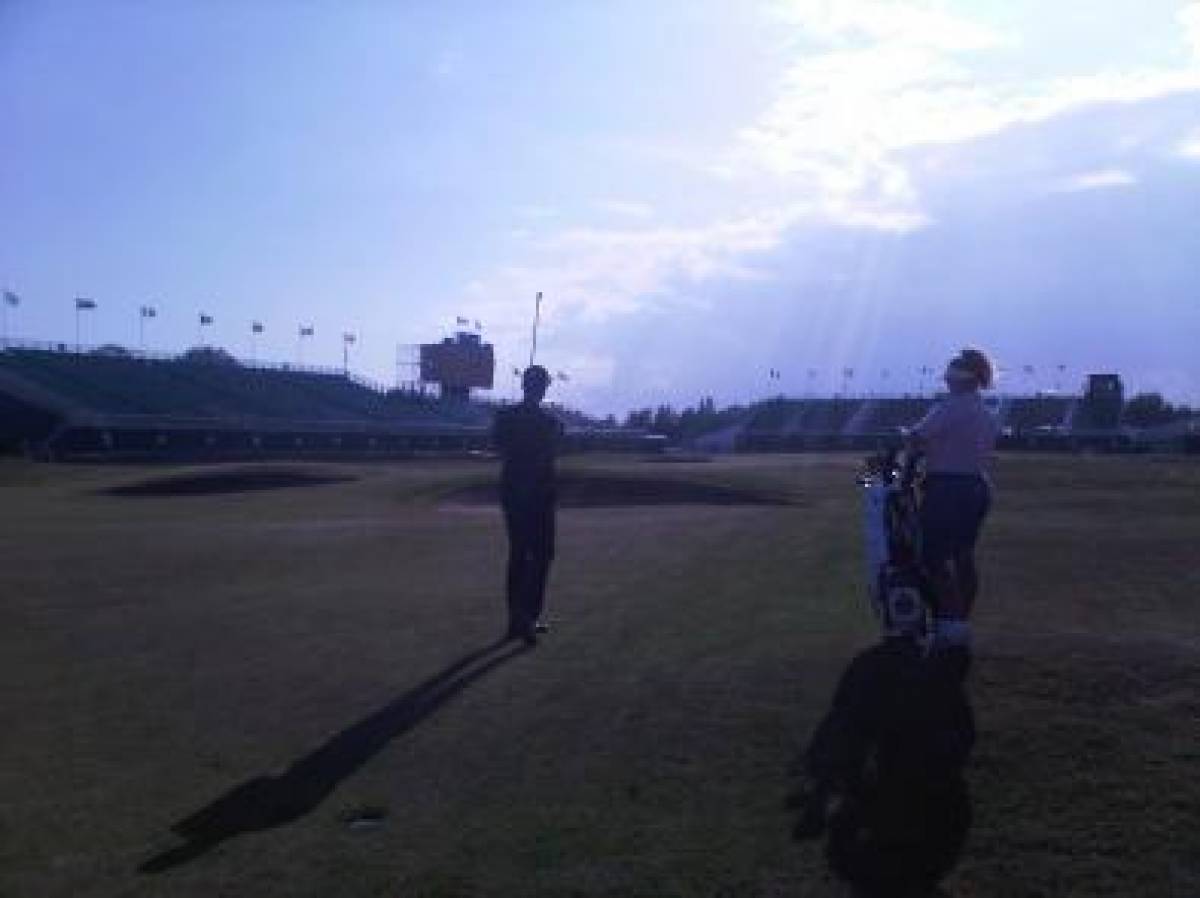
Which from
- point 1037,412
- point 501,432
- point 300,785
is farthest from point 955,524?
point 1037,412

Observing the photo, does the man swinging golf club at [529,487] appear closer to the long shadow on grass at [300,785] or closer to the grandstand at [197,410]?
the long shadow on grass at [300,785]

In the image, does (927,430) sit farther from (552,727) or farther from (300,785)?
(300,785)

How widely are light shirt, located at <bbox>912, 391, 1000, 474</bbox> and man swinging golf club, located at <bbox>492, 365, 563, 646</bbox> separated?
10.3ft

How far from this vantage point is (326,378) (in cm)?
13338

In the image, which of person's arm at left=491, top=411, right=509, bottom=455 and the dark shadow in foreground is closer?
the dark shadow in foreground

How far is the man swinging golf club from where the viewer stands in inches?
404

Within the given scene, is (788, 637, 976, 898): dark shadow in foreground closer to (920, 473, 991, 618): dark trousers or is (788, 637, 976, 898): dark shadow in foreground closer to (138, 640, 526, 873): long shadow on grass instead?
(920, 473, 991, 618): dark trousers

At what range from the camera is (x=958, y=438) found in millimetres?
8250

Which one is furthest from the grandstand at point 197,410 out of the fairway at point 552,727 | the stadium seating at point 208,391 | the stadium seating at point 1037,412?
the fairway at point 552,727

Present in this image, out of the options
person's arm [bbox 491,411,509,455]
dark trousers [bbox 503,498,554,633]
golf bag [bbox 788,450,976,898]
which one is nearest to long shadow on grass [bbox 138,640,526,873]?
dark trousers [bbox 503,498,554,633]

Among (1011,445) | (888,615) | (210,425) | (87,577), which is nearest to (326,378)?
(210,425)

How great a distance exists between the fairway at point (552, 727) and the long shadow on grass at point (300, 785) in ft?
0.07

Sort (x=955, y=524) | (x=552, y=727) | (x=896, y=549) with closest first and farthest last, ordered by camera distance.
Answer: (x=552, y=727) < (x=955, y=524) < (x=896, y=549)

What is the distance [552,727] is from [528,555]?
323cm
